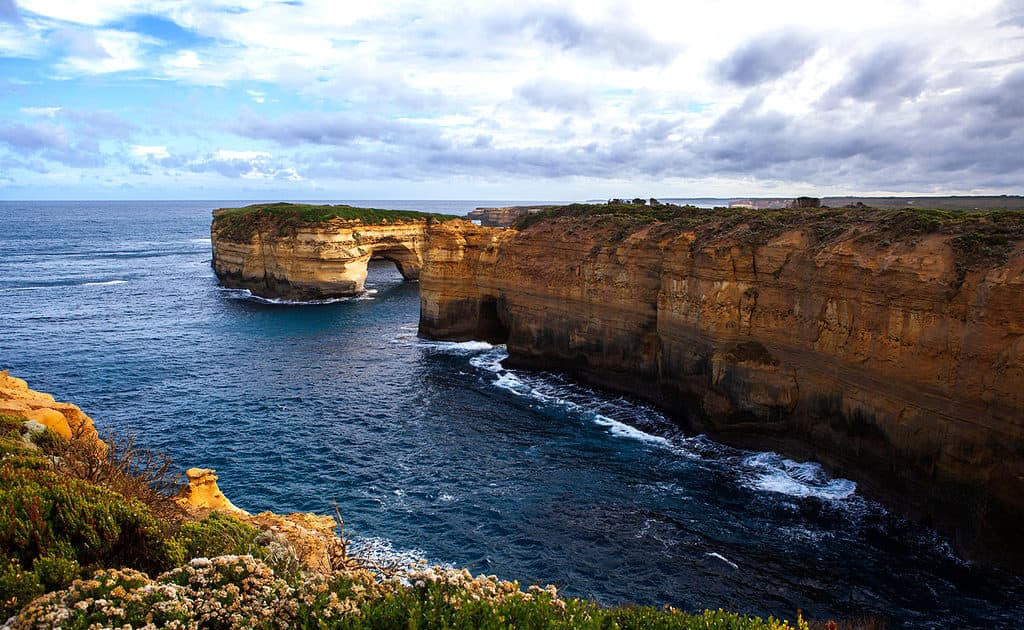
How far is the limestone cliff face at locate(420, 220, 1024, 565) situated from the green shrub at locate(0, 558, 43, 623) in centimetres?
2139

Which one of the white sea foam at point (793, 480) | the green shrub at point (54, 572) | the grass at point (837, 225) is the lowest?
the white sea foam at point (793, 480)

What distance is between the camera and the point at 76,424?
17.5m

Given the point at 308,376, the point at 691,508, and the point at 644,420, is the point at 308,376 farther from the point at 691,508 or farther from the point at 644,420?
the point at 691,508

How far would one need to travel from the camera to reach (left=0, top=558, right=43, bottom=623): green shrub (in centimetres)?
746

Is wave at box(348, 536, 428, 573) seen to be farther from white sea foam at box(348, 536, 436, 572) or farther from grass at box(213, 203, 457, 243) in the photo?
grass at box(213, 203, 457, 243)

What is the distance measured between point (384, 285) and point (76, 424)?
51.7 metres

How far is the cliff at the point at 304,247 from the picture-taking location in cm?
5781

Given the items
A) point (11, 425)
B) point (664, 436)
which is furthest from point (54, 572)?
point (664, 436)

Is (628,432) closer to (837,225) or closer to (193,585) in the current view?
(837,225)

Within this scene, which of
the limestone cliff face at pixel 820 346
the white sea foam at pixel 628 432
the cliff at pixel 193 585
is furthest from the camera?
the white sea foam at pixel 628 432

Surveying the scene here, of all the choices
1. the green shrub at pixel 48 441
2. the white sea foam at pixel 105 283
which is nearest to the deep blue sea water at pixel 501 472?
the green shrub at pixel 48 441

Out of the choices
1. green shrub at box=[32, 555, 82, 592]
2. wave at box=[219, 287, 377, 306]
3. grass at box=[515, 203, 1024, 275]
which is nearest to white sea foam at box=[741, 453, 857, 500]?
grass at box=[515, 203, 1024, 275]

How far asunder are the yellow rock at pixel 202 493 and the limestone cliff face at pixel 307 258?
44119 millimetres

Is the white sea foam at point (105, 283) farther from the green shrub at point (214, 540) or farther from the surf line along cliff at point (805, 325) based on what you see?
the green shrub at point (214, 540)
